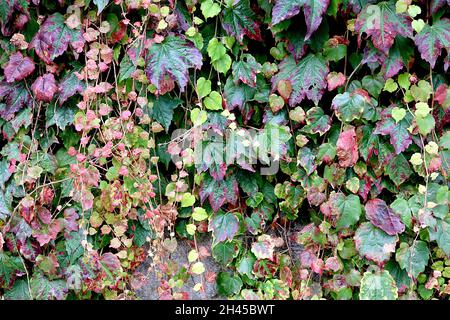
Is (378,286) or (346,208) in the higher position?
(346,208)

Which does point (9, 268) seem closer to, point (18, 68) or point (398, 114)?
point (18, 68)

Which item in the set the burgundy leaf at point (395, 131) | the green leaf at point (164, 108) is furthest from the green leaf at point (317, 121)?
the green leaf at point (164, 108)

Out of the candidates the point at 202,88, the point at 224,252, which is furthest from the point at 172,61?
the point at 224,252

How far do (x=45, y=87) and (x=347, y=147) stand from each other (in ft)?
3.99

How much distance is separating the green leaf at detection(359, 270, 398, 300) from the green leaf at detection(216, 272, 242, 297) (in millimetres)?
500

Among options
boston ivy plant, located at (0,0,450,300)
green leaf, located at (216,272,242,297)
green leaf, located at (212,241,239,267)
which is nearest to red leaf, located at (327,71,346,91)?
boston ivy plant, located at (0,0,450,300)

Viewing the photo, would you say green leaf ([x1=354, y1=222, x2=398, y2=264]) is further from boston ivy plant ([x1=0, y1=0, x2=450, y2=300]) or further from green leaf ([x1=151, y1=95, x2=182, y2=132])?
green leaf ([x1=151, y1=95, x2=182, y2=132])

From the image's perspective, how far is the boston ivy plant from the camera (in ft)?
6.04

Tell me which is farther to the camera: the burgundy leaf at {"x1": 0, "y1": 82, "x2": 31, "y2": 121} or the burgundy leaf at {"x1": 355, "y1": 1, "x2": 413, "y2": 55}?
the burgundy leaf at {"x1": 0, "y1": 82, "x2": 31, "y2": 121}

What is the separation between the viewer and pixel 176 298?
200 centimetres

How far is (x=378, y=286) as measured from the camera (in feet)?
6.14
